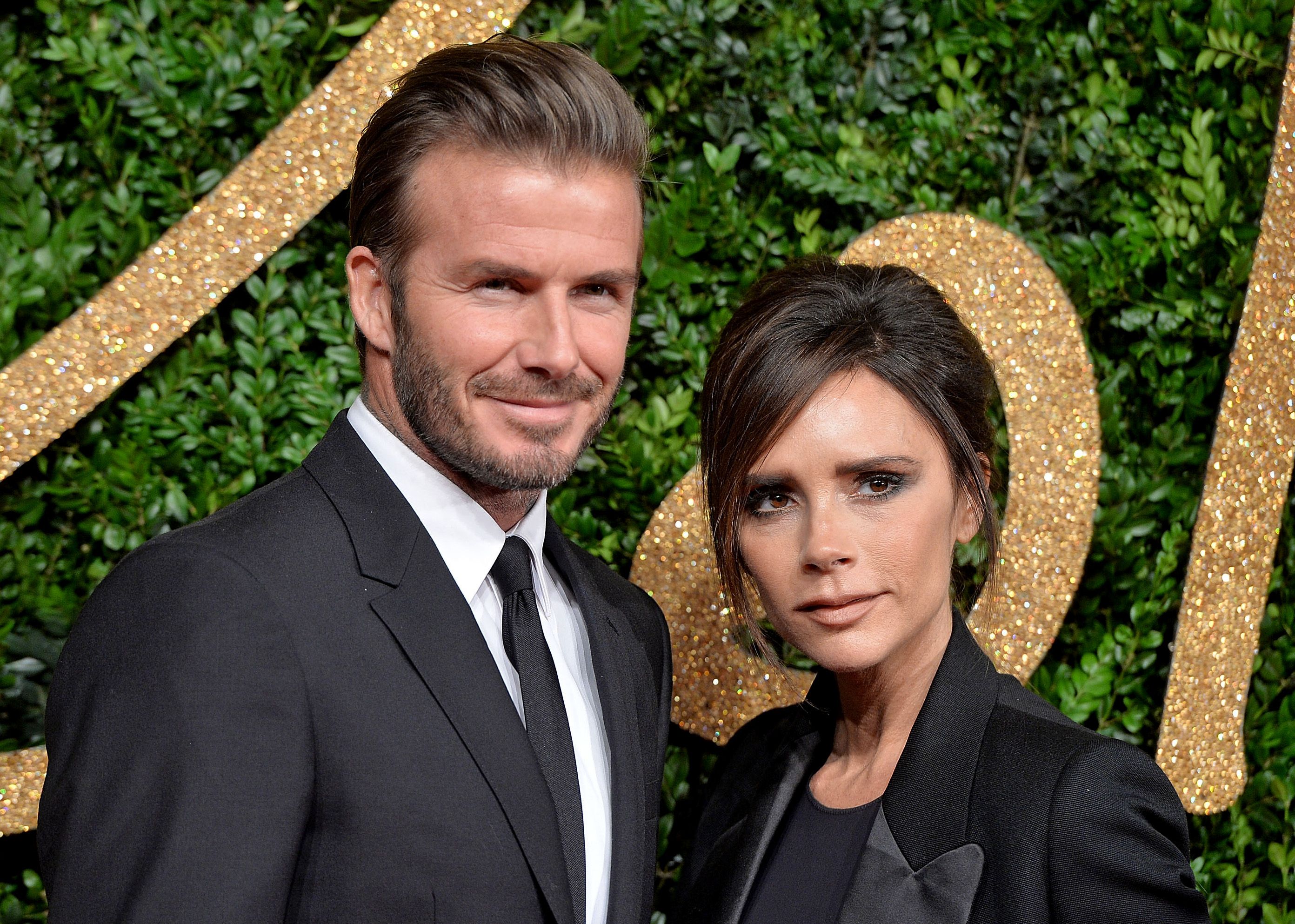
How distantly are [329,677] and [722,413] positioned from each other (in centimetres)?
67

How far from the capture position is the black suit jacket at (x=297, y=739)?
3.76 ft

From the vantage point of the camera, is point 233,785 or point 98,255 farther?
point 98,255

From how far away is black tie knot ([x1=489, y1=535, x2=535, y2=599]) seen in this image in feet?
4.86

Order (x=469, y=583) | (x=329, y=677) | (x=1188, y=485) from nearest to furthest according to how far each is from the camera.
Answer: (x=329, y=677)
(x=469, y=583)
(x=1188, y=485)

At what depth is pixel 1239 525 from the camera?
7.28 ft

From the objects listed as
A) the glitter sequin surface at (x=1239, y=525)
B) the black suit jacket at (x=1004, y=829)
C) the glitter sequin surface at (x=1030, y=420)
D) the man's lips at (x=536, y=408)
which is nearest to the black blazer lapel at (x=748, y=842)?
the black suit jacket at (x=1004, y=829)

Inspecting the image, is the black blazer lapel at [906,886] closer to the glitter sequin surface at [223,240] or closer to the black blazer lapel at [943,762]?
the black blazer lapel at [943,762]

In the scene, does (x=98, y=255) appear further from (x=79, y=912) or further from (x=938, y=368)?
(x=938, y=368)

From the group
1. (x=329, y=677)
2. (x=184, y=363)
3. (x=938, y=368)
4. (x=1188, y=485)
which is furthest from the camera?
(x=1188, y=485)

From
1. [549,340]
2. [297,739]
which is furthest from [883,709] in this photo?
[297,739]

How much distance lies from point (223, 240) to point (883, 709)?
1.35m

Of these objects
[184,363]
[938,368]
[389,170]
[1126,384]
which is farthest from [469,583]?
[1126,384]

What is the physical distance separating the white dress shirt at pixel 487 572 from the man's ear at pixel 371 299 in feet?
0.31

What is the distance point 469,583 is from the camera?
4.75ft
